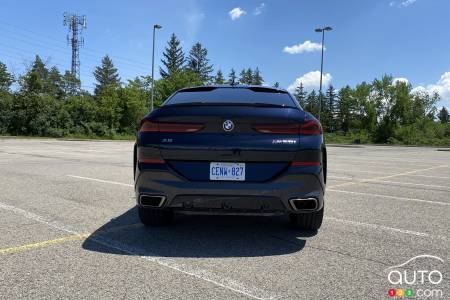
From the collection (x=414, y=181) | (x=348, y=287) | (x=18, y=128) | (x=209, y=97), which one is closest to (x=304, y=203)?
(x=348, y=287)

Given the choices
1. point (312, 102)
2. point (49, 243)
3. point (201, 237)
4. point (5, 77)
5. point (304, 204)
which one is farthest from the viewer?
point (312, 102)

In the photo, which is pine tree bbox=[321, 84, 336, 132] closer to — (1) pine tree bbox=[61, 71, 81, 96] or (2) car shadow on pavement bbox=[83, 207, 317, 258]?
(1) pine tree bbox=[61, 71, 81, 96]

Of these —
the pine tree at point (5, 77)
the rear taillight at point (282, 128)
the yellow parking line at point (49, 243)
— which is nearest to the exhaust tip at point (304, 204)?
the rear taillight at point (282, 128)

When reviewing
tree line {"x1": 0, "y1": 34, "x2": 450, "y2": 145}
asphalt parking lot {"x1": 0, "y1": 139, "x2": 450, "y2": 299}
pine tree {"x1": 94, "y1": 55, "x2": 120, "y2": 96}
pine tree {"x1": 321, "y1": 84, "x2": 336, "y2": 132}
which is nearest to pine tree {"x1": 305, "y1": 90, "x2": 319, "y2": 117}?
pine tree {"x1": 321, "y1": 84, "x2": 336, "y2": 132}

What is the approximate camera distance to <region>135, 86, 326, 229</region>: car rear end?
3961 mm

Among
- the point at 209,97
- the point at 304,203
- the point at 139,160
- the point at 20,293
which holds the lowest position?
the point at 20,293

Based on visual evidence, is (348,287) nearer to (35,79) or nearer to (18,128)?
(18,128)

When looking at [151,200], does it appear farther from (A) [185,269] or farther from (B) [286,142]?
(B) [286,142]

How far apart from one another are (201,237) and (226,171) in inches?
35.6

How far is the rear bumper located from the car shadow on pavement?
0.38 m

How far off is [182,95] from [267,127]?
4.43ft

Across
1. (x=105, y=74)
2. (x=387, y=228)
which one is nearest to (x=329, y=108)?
(x=105, y=74)

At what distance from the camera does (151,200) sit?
4.14m

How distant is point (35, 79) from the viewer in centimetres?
5453
